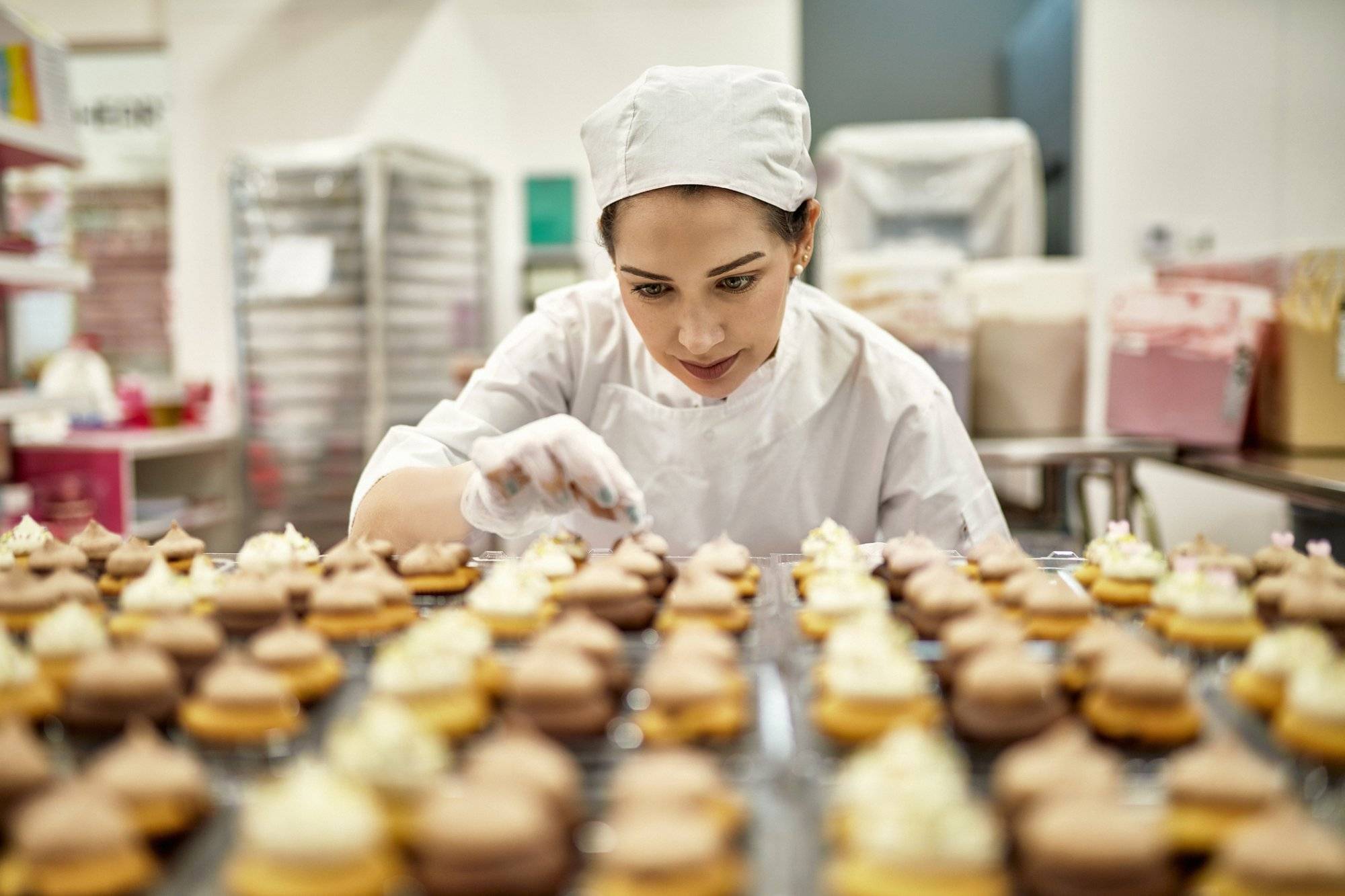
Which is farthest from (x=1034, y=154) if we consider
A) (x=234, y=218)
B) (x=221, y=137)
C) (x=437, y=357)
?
(x=221, y=137)

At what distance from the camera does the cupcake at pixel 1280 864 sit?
0.57 m

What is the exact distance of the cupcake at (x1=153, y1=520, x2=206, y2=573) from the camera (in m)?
1.36

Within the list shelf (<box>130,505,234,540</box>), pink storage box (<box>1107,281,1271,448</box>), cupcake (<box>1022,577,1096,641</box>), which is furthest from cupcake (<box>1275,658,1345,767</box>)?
shelf (<box>130,505,234,540</box>)

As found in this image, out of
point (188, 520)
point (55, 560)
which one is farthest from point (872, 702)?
point (188, 520)

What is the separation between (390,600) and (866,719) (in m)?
0.55

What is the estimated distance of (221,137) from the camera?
4602 mm

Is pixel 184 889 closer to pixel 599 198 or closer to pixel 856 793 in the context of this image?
pixel 856 793

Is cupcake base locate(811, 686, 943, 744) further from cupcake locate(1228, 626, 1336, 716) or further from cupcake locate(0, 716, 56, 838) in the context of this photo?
cupcake locate(0, 716, 56, 838)

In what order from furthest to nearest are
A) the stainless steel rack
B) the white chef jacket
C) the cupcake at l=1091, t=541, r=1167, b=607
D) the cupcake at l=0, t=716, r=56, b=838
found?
the stainless steel rack < the white chef jacket < the cupcake at l=1091, t=541, r=1167, b=607 < the cupcake at l=0, t=716, r=56, b=838

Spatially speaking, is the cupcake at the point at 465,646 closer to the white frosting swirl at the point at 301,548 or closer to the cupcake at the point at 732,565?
the cupcake at the point at 732,565

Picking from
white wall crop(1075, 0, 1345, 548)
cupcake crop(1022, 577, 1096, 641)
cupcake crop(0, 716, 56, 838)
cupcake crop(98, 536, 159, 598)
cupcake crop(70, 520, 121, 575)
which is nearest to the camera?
cupcake crop(0, 716, 56, 838)

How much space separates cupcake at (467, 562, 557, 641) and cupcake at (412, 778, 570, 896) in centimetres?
42

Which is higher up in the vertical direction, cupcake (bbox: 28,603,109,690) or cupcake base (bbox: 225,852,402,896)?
cupcake (bbox: 28,603,109,690)

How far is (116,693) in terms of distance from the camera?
822 mm
